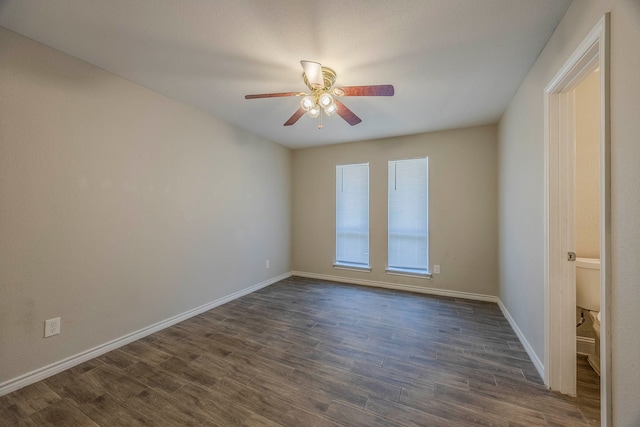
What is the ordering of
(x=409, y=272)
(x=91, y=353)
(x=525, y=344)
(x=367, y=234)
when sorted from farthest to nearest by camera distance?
(x=367, y=234) → (x=409, y=272) → (x=525, y=344) → (x=91, y=353)

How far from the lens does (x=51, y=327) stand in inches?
72.4

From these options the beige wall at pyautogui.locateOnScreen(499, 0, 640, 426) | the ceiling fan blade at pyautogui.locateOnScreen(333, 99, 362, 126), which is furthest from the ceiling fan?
the beige wall at pyautogui.locateOnScreen(499, 0, 640, 426)

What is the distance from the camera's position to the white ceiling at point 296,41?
1462mm

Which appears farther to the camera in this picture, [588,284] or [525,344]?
[525,344]

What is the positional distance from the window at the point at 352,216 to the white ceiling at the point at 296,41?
1.72 meters

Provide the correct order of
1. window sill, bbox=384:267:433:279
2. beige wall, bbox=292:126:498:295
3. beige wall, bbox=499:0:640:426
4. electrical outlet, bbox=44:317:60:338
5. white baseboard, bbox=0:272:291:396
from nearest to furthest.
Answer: beige wall, bbox=499:0:640:426 < white baseboard, bbox=0:272:291:396 < electrical outlet, bbox=44:317:60:338 < beige wall, bbox=292:126:498:295 < window sill, bbox=384:267:433:279

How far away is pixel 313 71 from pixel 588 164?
249 cm

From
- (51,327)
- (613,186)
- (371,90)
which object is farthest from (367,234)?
(51,327)

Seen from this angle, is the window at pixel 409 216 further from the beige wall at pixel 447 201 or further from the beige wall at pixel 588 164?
the beige wall at pixel 588 164

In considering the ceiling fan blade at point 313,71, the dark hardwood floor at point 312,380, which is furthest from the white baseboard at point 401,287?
the ceiling fan blade at point 313,71

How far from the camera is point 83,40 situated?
1753mm

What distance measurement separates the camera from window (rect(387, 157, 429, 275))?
3.74 meters

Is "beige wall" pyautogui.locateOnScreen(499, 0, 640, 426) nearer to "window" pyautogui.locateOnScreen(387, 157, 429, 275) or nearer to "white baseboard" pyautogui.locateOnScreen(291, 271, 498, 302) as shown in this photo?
"white baseboard" pyautogui.locateOnScreen(291, 271, 498, 302)

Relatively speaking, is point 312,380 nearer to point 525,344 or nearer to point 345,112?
point 525,344
